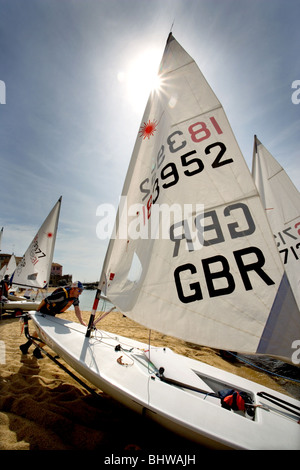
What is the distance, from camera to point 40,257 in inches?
335

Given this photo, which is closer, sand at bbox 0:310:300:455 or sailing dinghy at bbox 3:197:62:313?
sand at bbox 0:310:300:455

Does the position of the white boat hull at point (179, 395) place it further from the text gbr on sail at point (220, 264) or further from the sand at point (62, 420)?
the text gbr on sail at point (220, 264)

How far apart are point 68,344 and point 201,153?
3.20 meters

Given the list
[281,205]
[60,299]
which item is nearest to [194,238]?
[60,299]

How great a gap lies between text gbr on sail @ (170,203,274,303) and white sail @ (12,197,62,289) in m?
8.11

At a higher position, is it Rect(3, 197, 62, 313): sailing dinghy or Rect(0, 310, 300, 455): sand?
Rect(3, 197, 62, 313): sailing dinghy

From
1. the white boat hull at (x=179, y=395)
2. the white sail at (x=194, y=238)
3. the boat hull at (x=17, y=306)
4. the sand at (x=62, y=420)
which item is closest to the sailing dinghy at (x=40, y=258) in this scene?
the boat hull at (x=17, y=306)

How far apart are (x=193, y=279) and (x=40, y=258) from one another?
8636mm

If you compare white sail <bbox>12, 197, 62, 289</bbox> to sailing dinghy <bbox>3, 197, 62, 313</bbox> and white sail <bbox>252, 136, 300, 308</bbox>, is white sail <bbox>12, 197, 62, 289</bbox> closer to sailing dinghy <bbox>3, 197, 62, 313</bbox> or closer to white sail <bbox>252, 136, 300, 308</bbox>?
sailing dinghy <bbox>3, 197, 62, 313</bbox>

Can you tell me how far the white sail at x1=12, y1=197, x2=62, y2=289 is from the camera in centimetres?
837

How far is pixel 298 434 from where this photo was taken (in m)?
1.43

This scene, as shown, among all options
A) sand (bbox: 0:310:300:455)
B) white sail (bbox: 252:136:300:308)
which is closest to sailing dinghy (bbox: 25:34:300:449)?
sand (bbox: 0:310:300:455)

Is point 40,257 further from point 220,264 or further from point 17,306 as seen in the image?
point 220,264
